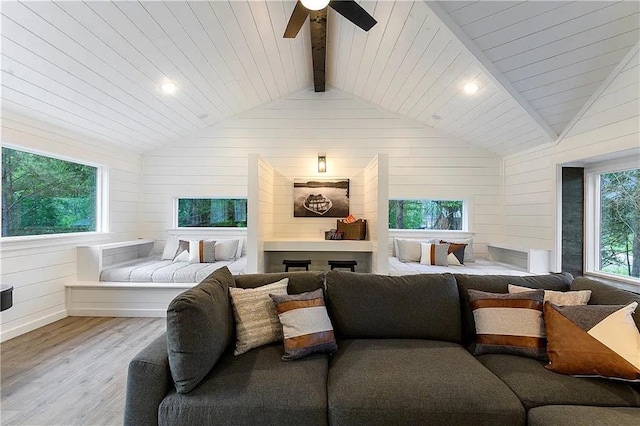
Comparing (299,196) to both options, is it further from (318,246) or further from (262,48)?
(262,48)

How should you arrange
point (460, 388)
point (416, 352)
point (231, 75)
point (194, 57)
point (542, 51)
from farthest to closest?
point (231, 75) < point (194, 57) < point (542, 51) < point (416, 352) < point (460, 388)

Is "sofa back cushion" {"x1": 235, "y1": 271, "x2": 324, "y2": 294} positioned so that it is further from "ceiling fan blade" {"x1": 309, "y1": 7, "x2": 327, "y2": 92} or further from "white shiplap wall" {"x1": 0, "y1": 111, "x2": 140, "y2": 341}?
"white shiplap wall" {"x1": 0, "y1": 111, "x2": 140, "y2": 341}

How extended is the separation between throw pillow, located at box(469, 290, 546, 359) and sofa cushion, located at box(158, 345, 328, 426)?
1042mm

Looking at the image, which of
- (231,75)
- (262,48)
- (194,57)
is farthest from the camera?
(231,75)

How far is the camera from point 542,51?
2717 mm

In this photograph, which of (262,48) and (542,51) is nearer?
(542,51)

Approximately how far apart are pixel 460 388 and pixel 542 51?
9.40ft

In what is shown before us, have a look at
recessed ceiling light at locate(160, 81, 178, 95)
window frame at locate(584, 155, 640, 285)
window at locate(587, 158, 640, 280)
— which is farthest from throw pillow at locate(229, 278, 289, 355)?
window frame at locate(584, 155, 640, 285)

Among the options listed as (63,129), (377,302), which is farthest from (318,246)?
(63,129)

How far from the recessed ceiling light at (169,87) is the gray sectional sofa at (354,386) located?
2.61 metres

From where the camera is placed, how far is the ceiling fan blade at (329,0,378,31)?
6.91 feet

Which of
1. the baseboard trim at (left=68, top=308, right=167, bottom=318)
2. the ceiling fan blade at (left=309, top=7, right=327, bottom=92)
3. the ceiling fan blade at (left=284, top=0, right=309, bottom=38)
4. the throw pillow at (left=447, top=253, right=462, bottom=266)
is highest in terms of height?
the ceiling fan blade at (left=309, top=7, right=327, bottom=92)

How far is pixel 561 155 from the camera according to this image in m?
3.56

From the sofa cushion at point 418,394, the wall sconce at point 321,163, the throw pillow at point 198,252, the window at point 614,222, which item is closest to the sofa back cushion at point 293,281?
the sofa cushion at point 418,394
